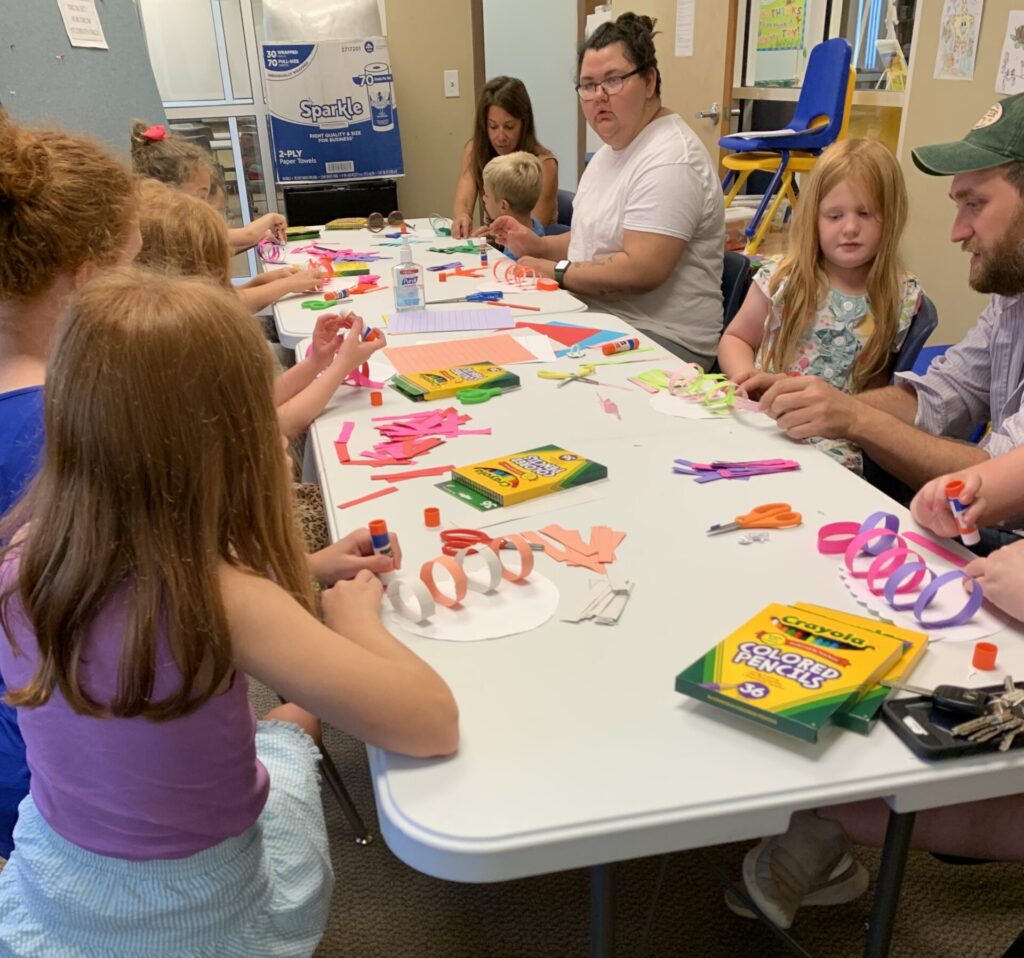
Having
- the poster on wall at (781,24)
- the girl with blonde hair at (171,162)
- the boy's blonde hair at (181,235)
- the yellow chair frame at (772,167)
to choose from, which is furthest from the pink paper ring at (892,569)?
the poster on wall at (781,24)

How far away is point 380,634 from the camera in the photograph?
898mm

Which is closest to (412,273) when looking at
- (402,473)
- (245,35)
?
(402,473)

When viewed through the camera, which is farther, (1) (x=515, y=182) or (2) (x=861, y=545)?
(1) (x=515, y=182)

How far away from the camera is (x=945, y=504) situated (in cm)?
113

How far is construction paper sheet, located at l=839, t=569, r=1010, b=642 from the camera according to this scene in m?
0.95

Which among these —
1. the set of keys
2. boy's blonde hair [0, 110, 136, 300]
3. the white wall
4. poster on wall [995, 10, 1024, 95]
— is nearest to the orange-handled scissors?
the set of keys

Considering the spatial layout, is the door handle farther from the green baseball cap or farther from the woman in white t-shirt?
the green baseball cap

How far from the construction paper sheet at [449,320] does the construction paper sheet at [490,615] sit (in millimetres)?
1213

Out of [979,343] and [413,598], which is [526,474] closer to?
[413,598]

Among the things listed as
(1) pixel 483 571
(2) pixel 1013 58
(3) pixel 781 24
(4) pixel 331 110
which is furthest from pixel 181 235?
(3) pixel 781 24

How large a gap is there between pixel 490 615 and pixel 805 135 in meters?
3.63

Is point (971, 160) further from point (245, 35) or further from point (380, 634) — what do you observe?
point (245, 35)

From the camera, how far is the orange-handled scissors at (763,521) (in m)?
1.18

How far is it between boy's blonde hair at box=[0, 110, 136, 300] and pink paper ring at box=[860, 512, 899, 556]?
3.78 feet
